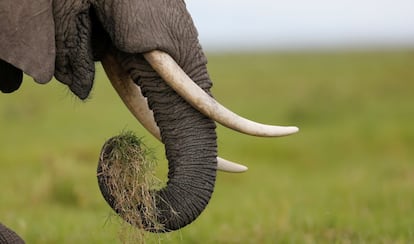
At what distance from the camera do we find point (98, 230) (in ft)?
22.3

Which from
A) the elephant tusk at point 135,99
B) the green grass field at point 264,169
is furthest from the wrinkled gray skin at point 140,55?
the green grass field at point 264,169

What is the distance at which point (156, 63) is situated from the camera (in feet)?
13.6

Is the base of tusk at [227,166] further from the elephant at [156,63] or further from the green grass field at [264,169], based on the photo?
the green grass field at [264,169]

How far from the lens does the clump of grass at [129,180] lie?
4.29 m

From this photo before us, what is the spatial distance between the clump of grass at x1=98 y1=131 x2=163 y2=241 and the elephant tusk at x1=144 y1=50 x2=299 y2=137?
0.44 m

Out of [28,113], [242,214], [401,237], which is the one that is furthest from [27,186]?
[28,113]

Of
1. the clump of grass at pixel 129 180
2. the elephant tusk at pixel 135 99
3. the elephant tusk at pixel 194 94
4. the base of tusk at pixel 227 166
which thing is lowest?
the clump of grass at pixel 129 180

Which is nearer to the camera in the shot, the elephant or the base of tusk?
the elephant

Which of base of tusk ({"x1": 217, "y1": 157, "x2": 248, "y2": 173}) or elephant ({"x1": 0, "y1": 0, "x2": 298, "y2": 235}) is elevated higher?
elephant ({"x1": 0, "y1": 0, "x2": 298, "y2": 235})

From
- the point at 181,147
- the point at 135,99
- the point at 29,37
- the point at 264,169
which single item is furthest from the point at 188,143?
the point at 264,169

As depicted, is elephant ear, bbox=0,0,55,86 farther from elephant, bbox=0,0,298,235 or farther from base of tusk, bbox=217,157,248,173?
base of tusk, bbox=217,157,248,173

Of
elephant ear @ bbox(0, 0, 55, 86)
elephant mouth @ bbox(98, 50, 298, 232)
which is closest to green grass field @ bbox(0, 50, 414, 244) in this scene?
elephant mouth @ bbox(98, 50, 298, 232)

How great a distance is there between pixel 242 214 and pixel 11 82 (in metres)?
Answer: 3.54

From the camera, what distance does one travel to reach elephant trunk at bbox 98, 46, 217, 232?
13.6 ft
